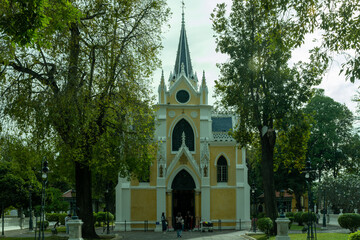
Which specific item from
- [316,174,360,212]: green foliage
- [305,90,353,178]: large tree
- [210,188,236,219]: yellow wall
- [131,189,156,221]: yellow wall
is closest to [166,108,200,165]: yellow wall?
[131,189,156,221]: yellow wall

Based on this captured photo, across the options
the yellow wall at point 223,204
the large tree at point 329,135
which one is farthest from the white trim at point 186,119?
the large tree at point 329,135

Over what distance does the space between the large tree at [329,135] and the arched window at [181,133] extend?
15.7 metres

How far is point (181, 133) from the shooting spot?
134 ft

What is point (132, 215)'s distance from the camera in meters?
39.2

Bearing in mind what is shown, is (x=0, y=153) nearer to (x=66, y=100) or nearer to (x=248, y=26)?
(x=66, y=100)

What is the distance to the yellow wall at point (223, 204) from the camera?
130ft

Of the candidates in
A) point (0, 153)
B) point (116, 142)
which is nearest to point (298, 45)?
point (116, 142)

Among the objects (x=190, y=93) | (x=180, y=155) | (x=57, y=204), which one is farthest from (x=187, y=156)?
(x=57, y=204)

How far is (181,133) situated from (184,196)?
5.43 m

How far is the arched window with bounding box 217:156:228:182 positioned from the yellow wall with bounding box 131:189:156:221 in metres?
5.82

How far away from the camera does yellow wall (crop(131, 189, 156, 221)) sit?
39.2 m

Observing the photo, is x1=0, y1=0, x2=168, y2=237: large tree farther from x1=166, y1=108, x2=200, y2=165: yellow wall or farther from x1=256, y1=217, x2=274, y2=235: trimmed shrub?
x1=166, y1=108, x2=200, y2=165: yellow wall

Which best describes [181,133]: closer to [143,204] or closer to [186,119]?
[186,119]

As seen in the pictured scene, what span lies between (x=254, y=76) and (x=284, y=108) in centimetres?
245
